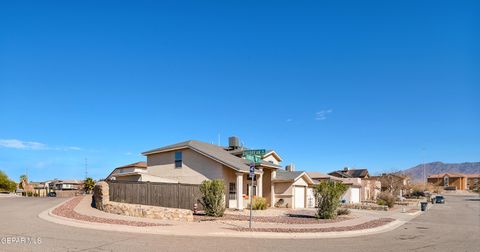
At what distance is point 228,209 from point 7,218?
553 inches

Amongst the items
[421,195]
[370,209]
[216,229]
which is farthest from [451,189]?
[216,229]

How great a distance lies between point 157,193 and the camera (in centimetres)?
2545

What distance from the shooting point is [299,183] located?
116 feet

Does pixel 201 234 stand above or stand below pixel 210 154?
below

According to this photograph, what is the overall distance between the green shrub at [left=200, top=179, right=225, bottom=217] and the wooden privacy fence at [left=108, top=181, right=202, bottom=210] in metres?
2.21

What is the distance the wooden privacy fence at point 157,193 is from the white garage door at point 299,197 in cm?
1295

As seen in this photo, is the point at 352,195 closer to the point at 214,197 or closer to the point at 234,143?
the point at 234,143

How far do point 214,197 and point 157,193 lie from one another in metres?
5.53

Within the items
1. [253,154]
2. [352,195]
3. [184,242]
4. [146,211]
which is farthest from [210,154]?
[352,195]

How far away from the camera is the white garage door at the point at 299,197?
114 ft

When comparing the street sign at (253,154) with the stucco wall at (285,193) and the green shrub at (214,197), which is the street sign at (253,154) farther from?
the stucco wall at (285,193)

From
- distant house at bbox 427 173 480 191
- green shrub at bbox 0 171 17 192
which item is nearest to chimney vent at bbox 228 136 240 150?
green shrub at bbox 0 171 17 192

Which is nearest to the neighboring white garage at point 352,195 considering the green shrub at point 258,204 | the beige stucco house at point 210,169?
the beige stucco house at point 210,169

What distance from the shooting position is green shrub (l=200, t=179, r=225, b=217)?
21750 millimetres
